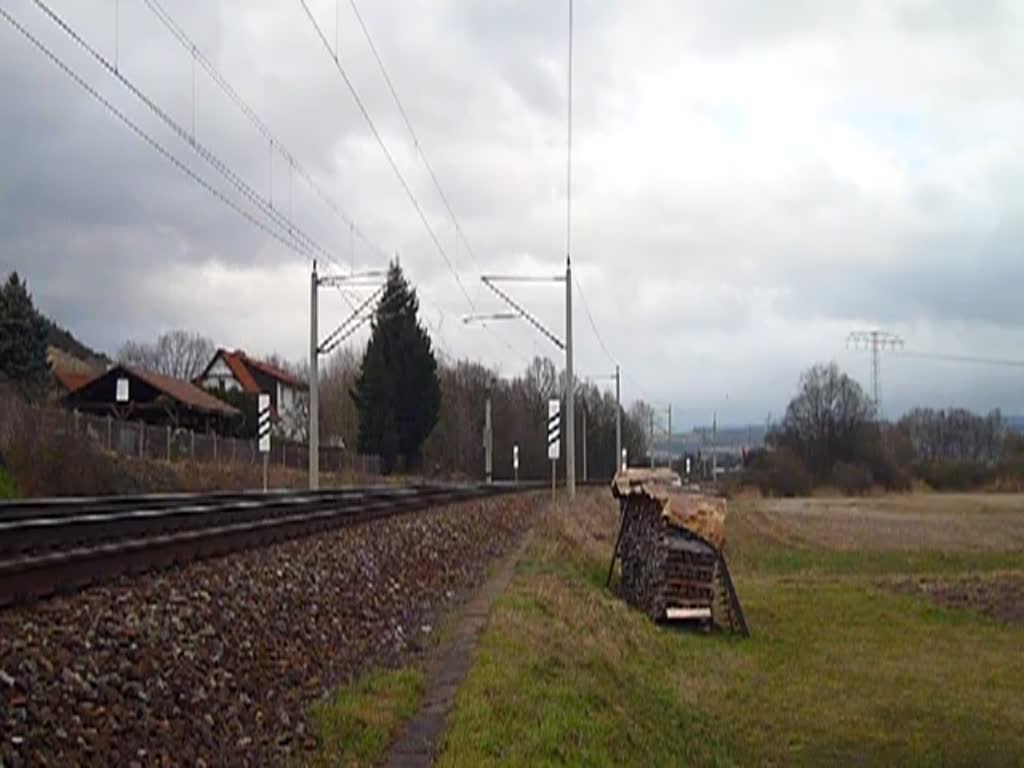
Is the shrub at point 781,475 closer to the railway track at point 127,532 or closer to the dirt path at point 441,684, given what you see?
the railway track at point 127,532

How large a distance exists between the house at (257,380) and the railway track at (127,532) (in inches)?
3322

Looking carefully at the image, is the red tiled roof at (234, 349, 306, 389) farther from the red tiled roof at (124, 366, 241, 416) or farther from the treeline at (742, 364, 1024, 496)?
the treeline at (742, 364, 1024, 496)

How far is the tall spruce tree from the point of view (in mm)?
83938

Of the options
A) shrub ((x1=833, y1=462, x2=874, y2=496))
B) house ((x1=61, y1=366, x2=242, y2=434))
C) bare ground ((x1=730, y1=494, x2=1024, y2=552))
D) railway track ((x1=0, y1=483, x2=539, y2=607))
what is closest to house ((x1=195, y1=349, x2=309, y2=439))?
house ((x1=61, y1=366, x2=242, y2=434))

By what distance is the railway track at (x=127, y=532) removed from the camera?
12.1m

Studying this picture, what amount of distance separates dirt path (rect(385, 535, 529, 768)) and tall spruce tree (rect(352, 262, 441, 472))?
64.8 m

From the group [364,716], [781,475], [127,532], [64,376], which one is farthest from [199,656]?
[781,475]

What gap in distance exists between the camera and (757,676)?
2028 cm

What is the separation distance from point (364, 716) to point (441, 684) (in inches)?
74.4

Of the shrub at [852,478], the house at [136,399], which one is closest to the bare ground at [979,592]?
the house at [136,399]

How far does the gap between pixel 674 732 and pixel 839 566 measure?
2895 cm

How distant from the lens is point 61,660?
883 centimetres

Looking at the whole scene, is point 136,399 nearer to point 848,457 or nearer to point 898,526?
point 898,526

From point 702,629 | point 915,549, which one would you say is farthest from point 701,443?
point 702,629
